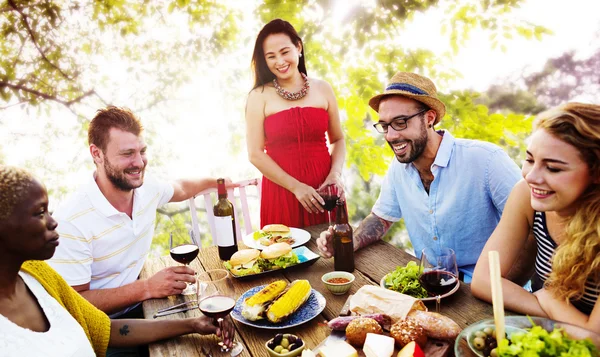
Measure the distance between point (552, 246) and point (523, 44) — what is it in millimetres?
2492

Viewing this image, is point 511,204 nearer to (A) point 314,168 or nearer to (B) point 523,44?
(A) point 314,168

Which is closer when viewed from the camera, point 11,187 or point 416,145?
point 11,187

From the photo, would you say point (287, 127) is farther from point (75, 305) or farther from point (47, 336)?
point (47, 336)

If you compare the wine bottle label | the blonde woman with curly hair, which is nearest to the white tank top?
the wine bottle label

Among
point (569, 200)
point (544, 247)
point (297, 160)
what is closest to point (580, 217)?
point (569, 200)

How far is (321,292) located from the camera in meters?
1.91

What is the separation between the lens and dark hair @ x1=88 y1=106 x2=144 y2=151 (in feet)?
7.41

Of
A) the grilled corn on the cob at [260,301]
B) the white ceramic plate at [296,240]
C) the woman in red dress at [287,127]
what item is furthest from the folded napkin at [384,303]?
the woman in red dress at [287,127]

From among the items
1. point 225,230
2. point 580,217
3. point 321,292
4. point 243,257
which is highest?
point 580,217

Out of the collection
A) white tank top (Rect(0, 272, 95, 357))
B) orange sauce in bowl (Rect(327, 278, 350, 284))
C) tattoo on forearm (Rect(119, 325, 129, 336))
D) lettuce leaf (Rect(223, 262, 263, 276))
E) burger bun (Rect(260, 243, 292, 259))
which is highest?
white tank top (Rect(0, 272, 95, 357))

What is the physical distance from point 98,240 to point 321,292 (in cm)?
118

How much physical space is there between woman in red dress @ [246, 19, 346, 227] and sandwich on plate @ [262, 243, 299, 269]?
922mm

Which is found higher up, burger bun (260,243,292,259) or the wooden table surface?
burger bun (260,243,292,259)

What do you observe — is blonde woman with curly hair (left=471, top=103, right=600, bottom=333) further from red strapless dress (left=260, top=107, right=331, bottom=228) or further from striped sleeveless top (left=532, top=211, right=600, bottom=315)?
red strapless dress (left=260, top=107, right=331, bottom=228)
